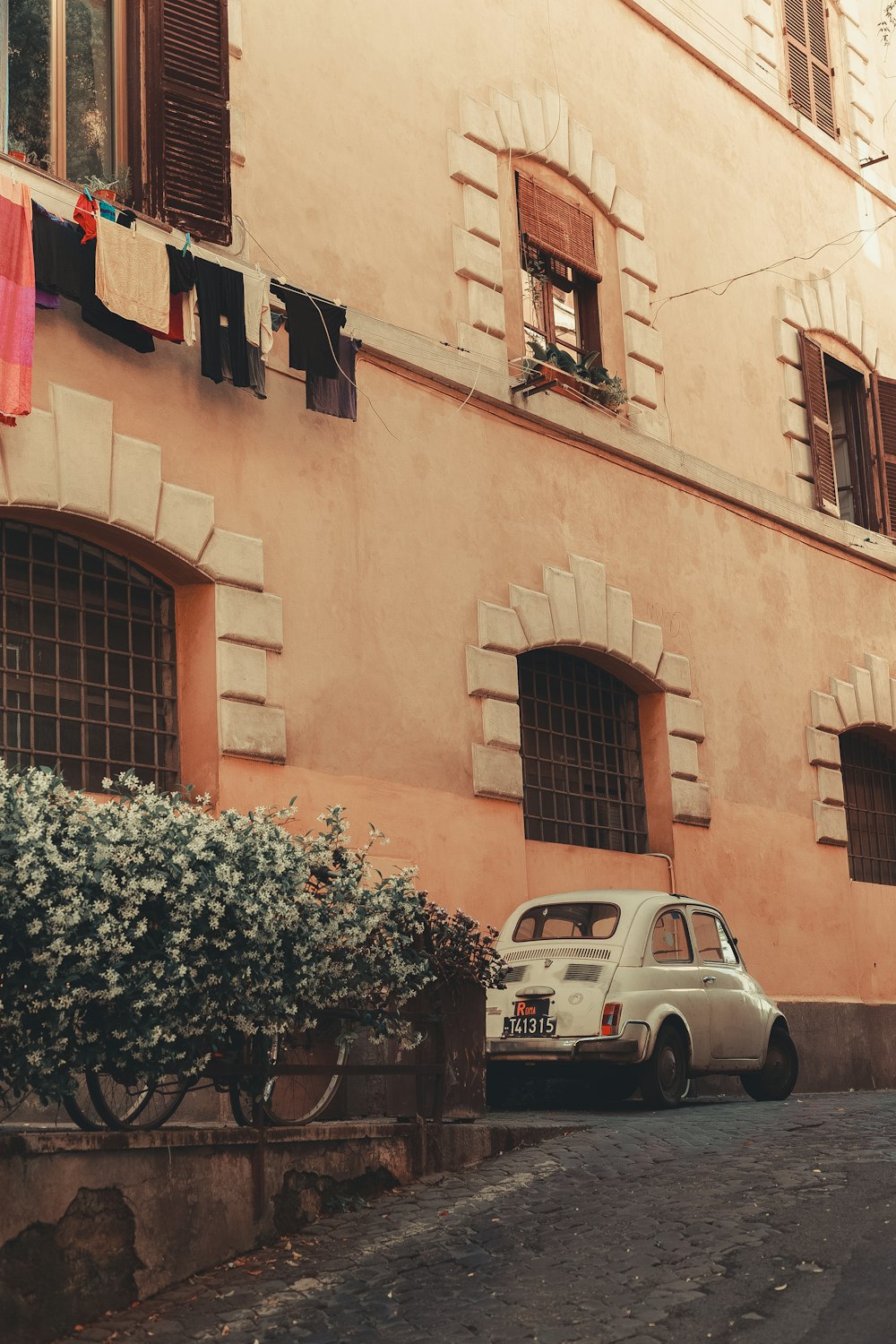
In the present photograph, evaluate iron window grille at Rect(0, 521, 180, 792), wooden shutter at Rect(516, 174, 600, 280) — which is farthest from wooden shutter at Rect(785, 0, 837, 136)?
iron window grille at Rect(0, 521, 180, 792)

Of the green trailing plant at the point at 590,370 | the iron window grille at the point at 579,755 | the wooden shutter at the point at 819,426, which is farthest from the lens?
the wooden shutter at the point at 819,426

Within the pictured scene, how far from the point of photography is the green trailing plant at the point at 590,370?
15281 mm

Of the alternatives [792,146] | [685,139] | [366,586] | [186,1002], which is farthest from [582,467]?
[186,1002]

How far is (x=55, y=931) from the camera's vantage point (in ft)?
21.0

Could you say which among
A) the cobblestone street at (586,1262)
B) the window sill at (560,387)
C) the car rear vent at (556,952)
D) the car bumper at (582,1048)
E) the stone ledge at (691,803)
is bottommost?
the cobblestone street at (586,1262)

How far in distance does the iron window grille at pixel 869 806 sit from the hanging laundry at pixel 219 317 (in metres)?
9.64

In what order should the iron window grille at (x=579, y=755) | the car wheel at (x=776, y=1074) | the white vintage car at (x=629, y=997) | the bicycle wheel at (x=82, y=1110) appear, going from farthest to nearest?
the iron window grille at (x=579, y=755) < the car wheel at (x=776, y=1074) < the white vintage car at (x=629, y=997) < the bicycle wheel at (x=82, y=1110)

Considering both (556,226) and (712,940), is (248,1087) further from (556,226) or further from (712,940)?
(556,226)

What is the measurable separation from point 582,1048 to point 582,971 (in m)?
0.60

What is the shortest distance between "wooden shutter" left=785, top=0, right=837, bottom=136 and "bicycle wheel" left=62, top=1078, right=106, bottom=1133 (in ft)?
53.2

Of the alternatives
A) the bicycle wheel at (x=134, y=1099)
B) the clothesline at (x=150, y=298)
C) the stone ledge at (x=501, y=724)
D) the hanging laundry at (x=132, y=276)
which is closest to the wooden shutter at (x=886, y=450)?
the stone ledge at (x=501, y=724)

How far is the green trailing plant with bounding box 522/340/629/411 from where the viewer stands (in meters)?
15.3

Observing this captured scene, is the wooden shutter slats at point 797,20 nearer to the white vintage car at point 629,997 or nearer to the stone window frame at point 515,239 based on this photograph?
the stone window frame at point 515,239

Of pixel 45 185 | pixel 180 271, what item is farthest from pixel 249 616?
pixel 45 185
